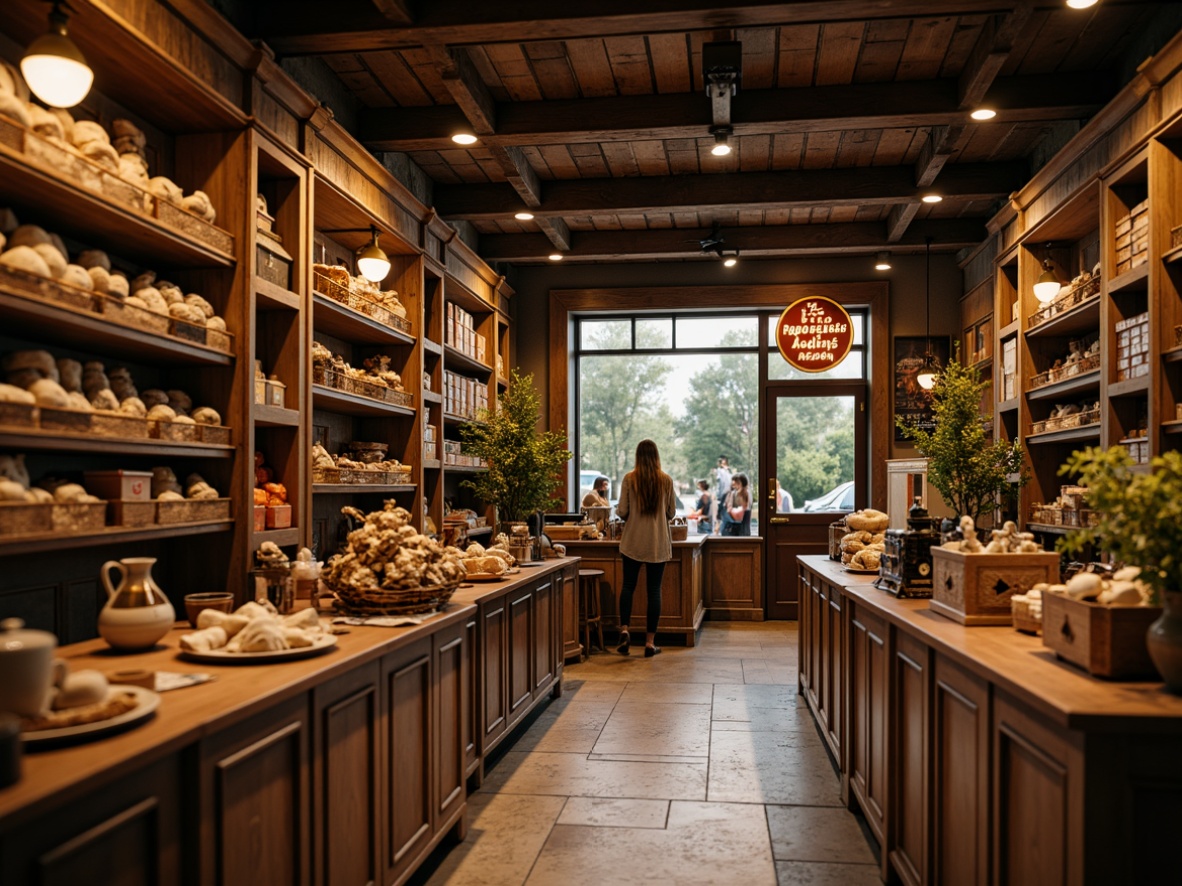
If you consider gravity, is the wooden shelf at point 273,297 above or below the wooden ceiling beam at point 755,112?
below

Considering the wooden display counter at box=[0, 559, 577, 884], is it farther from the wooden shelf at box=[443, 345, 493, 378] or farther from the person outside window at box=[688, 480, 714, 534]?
the person outside window at box=[688, 480, 714, 534]

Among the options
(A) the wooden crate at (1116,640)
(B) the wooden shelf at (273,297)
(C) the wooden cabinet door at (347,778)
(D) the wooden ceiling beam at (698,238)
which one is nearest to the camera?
(A) the wooden crate at (1116,640)

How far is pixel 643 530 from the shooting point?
24.5ft

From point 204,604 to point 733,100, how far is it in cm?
406

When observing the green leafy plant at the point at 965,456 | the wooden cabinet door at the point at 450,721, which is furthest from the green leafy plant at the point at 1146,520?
the green leafy plant at the point at 965,456

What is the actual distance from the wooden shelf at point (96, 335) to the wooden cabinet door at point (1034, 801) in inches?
107

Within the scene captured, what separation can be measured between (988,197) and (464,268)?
3997mm

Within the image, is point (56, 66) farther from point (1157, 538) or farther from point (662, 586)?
point (662, 586)

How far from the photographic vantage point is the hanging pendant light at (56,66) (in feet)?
8.07

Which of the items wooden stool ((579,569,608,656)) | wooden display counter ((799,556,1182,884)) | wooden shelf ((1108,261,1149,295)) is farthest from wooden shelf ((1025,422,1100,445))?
wooden stool ((579,569,608,656))

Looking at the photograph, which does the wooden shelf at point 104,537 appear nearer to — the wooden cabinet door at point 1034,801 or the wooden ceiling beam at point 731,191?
the wooden cabinet door at point 1034,801

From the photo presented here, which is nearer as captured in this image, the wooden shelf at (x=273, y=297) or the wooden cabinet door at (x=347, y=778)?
the wooden cabinet door at (x=347, y=778)

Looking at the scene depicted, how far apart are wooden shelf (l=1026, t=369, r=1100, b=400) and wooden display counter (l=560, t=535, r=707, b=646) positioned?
9.99ft

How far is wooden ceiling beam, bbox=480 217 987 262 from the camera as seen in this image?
27.8ft
